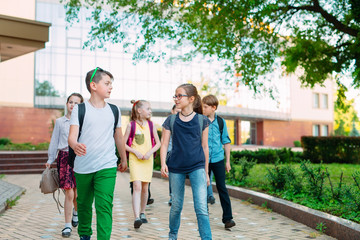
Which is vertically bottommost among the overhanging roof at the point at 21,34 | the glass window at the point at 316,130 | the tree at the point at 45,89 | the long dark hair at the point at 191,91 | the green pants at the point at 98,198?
the green pants at the point at 98,198

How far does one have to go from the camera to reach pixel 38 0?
32.2 m

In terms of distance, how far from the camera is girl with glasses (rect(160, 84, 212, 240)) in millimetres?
3951

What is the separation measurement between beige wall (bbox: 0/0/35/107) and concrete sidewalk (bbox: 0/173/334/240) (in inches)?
912

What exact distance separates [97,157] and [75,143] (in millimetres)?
259

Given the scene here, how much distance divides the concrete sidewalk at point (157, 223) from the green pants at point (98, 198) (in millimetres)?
1191

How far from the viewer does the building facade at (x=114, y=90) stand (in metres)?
29.0

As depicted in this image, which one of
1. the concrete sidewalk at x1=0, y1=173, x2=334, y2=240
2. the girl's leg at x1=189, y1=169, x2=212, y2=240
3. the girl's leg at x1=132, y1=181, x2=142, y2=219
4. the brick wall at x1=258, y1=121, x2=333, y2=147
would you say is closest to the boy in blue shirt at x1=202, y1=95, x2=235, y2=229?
the concrete sidewalk at x1=0, y1=173, x2=334, y2=240

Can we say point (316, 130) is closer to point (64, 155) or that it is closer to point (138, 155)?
point (138, 155)

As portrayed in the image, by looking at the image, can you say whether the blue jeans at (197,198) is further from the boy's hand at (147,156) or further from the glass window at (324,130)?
the glass window at (324,130)

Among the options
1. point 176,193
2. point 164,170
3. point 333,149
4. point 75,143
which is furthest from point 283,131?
point 75,143

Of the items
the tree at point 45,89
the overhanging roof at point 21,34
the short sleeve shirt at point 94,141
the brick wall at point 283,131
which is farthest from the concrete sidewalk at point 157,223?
the brick wall at point 283,131

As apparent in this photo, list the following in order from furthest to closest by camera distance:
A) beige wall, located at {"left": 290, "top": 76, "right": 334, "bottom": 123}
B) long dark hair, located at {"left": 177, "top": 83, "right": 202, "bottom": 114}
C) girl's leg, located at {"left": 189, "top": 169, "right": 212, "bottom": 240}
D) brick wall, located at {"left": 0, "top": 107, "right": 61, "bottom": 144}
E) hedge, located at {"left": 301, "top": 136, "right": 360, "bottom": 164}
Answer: beige wall, located at {"left": 290, "top": 76, "right": 334, "bottom": 123}
brick wall, located at {"left": 0, "top": 107, "right": 61, "bottom": 144}
hedge, located at {"left": 301, "top": 136, "right": 360, "bottom": 164}
long dark hair, located at {"left": 177, "top": 83, "right": 202, "bottom": 114}
girl's leg, located at {"left": 189, "top": 169, "right": 212, "bottom": 240}

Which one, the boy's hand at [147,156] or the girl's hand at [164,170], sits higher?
the boy's hand at [147,156]

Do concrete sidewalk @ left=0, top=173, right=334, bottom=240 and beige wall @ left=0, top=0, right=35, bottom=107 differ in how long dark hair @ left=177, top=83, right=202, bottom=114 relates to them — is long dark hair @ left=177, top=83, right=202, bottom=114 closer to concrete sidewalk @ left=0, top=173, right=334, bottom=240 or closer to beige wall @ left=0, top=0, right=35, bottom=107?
concrete sidewalk @ left=0, top=173, right=334, bottom=240
